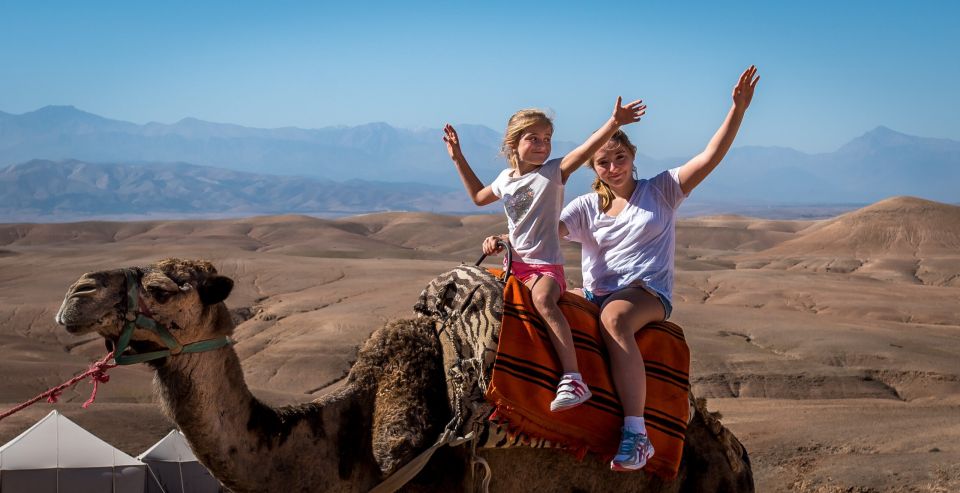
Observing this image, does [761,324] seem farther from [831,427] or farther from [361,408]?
[361,408]

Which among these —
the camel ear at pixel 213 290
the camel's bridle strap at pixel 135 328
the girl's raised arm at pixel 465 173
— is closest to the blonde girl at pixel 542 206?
the girl's raised arm at pixel 465 173

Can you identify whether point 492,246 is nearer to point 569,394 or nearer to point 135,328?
point 569,394

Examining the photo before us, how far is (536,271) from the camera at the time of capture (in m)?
5.07

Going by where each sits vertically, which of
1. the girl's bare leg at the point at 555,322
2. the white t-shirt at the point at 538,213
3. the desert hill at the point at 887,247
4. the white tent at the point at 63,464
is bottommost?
the desert hill at the point at 887,247

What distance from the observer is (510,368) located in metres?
4.67

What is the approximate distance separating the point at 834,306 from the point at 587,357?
3128 cm

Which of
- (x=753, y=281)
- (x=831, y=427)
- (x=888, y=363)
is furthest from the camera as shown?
(x=753, y=281)

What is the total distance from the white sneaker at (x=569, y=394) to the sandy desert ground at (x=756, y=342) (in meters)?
5.96

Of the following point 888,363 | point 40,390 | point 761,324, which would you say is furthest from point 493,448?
point 761,324

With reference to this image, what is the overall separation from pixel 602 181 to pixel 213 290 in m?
2.47

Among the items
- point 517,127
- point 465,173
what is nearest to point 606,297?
point 517,127

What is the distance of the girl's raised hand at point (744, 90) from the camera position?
5.22 metres

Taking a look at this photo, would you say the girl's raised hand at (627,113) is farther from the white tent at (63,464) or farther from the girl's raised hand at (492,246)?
the white tent at (63,464)

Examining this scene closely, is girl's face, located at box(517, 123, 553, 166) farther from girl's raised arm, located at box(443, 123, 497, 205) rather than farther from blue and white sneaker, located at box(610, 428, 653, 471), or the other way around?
blue and white sneaker, located at box(610, 428, 653, 471)
